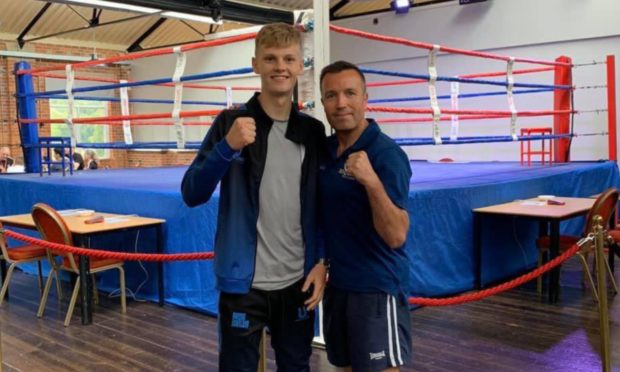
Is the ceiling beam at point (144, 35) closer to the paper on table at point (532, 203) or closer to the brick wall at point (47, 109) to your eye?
the brick wall at point (47, 109)

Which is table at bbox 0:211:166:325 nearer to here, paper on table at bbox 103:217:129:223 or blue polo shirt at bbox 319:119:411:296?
paper on table at bbox 103:217:129:223

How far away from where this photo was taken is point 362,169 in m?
1.33

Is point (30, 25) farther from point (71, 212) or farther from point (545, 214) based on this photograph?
point (545, 214)

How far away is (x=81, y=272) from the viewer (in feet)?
11.4

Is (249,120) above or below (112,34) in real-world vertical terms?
below

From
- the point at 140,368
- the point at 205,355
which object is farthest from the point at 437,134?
the point at 140,368

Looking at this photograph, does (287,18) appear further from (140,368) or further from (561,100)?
(140,368)

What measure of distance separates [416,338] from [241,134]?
2077mm

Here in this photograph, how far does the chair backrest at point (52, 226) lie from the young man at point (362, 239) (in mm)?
2368

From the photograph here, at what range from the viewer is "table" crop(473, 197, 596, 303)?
12.1 ft

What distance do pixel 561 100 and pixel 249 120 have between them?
5718 millimetres

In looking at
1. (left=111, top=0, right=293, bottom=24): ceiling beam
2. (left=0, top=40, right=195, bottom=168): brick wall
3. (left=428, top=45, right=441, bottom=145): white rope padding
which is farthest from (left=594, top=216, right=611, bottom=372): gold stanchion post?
(left=0, top=40, right=195, bottom=168): brick wall

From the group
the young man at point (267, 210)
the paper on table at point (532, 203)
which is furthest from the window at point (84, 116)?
the young man at point (267, 210)

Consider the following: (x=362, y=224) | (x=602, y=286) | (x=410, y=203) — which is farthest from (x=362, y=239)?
(x=410, y=203)
